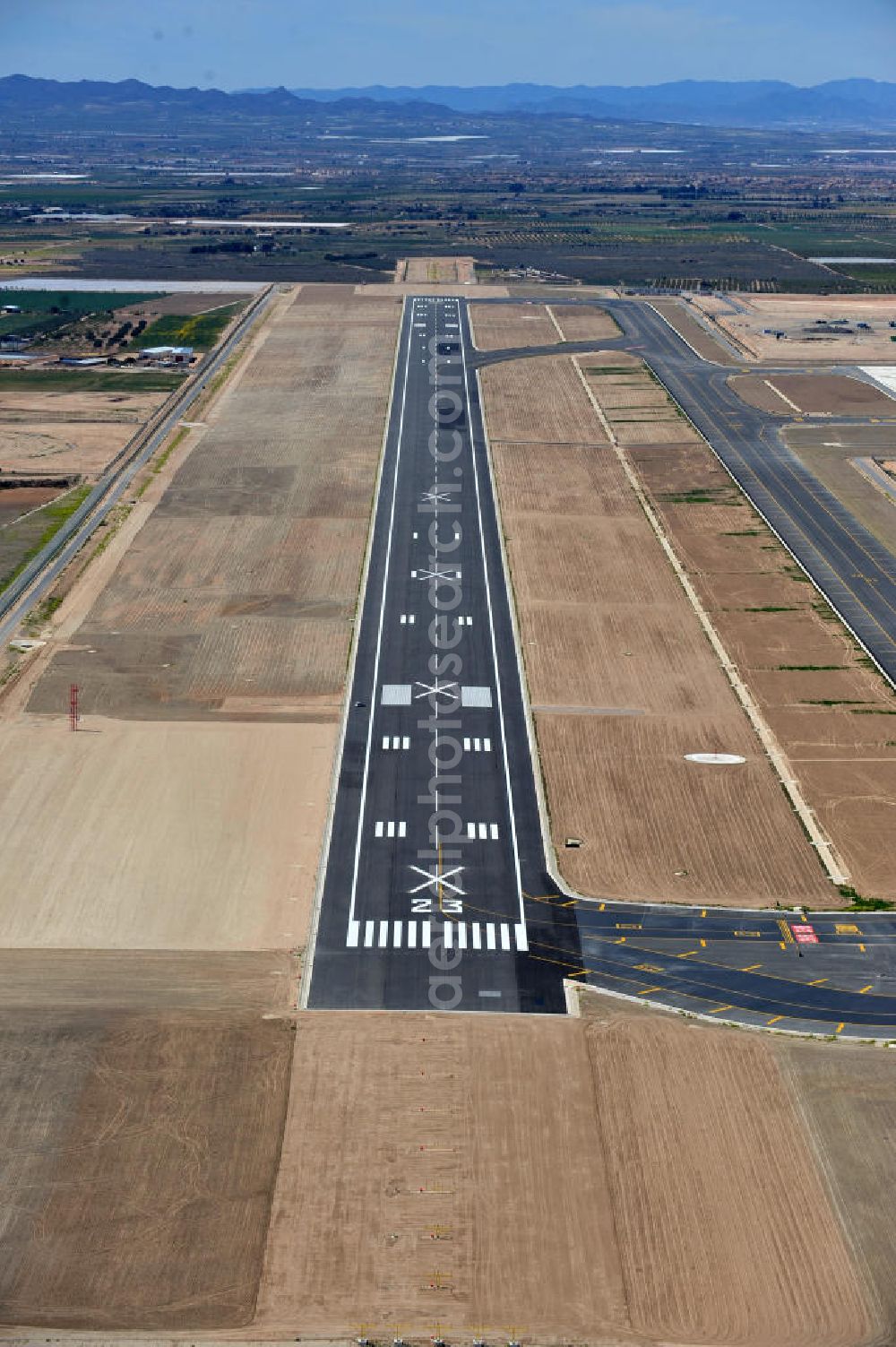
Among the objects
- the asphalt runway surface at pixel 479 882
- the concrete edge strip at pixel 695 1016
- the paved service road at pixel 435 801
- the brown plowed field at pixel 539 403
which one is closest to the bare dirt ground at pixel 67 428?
the paved service road at pixel 435 801

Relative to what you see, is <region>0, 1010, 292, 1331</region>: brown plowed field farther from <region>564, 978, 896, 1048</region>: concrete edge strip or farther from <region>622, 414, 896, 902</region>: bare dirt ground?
<region>622, 414, 896, 902</region>: bare dirt ground

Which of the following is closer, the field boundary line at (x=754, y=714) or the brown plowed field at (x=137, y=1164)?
the brown plowed field at (x=137, y=1164)

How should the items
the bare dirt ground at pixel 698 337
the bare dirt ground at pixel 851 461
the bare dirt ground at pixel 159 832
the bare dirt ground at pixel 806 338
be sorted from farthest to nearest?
the bare dirt ground at pixel 806 338 → the bare dirt ground at pixel 698 337 → the bare dirt ground at pixel 851 461 → the bare dirt ground at pixel 159 832

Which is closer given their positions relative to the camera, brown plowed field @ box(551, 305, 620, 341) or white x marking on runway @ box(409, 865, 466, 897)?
white x marking on runway @ box(409, 865, 466, 897)

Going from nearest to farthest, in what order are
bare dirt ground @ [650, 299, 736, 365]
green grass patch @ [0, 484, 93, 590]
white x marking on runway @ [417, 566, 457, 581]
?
white x marking on runway @ [417, 566, 457, 581]
green grass patch @ [0, 484, 93, 590]
bare dirt ground @ [650, 299, 736, 365]

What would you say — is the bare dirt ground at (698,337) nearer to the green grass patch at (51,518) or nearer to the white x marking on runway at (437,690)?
the green grass patch at (51,518)

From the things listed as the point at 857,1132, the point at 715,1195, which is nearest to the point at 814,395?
the point at 857,1132

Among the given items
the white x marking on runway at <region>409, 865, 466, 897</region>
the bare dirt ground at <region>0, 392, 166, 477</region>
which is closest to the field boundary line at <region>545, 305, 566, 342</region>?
the bare dirt ground at <region>0, 392, 166, 477</region>
